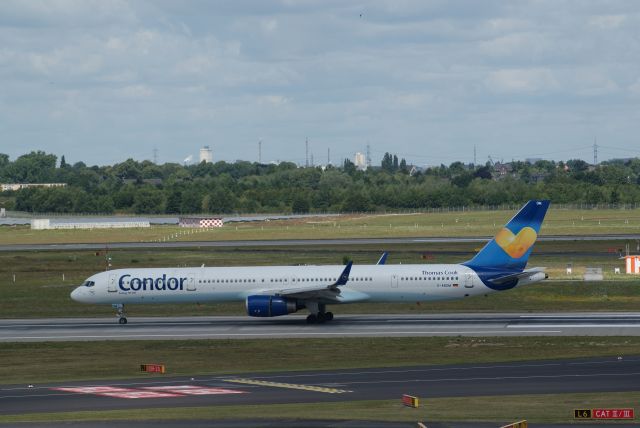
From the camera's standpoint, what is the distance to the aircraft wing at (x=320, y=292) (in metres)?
59.2

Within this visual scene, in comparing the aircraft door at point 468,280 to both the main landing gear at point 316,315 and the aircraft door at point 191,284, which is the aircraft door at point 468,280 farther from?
the aircraft door at point 191,284

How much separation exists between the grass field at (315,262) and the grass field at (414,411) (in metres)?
29.9

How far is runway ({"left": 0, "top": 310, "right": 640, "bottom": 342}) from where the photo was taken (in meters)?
55.9

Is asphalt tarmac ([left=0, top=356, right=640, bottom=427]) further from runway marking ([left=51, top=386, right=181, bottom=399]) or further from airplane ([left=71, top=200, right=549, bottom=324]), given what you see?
airplane ([left=71, top=200, right=549, bottom=324])

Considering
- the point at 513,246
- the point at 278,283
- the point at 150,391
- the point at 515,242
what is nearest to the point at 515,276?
the point at 513,246

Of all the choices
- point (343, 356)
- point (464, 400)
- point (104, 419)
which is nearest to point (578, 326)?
point (343, 356)

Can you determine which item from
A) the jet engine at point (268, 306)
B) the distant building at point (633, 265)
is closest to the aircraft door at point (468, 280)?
the jet engine at point (268, 306)

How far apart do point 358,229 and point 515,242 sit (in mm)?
83201

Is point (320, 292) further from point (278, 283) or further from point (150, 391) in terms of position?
point (150, 391)

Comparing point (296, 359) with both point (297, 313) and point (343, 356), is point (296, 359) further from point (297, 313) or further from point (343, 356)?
point (297, 313)

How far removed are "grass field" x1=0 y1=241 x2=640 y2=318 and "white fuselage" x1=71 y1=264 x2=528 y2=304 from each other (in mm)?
4695

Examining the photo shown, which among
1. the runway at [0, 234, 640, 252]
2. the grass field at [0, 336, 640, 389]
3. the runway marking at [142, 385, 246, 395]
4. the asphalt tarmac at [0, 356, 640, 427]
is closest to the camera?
the asphalt tarmac at [0, 356, 640, 427]

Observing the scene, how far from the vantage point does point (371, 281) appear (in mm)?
60875

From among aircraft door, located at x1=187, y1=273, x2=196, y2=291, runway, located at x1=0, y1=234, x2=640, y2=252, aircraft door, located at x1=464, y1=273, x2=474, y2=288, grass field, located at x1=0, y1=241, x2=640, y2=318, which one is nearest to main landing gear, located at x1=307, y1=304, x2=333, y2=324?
grass field, located at x1=0, y1=241, x2=640, y2=318
